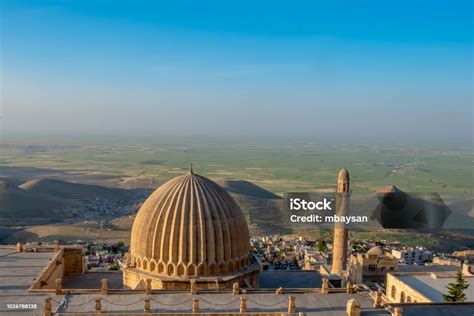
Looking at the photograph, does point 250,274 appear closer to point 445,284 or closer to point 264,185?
point 445,284

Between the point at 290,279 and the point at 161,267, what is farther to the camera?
the point at 290,279

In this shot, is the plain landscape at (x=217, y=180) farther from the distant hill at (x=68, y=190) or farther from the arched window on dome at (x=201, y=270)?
the arched window on dome at (x=201, y=270)

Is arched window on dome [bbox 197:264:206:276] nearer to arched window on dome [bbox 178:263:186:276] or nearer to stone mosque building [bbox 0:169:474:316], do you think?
stone mosque building [bbox 0:169:474:316]

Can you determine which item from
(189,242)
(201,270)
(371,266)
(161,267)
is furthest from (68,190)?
(201,270)

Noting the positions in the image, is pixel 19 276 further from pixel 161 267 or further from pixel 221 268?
pixel 221 268

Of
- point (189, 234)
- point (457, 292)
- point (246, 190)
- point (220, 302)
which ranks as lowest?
point (246, 190)

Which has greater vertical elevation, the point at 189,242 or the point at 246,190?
the point at 189,242

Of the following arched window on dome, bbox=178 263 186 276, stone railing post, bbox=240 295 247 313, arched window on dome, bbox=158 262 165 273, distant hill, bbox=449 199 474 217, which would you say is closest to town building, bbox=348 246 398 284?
arched window on dome, bbox=178 263 186 276

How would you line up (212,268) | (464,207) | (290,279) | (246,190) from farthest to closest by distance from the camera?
(246,190), (464,207), (290,279), (212,268)
